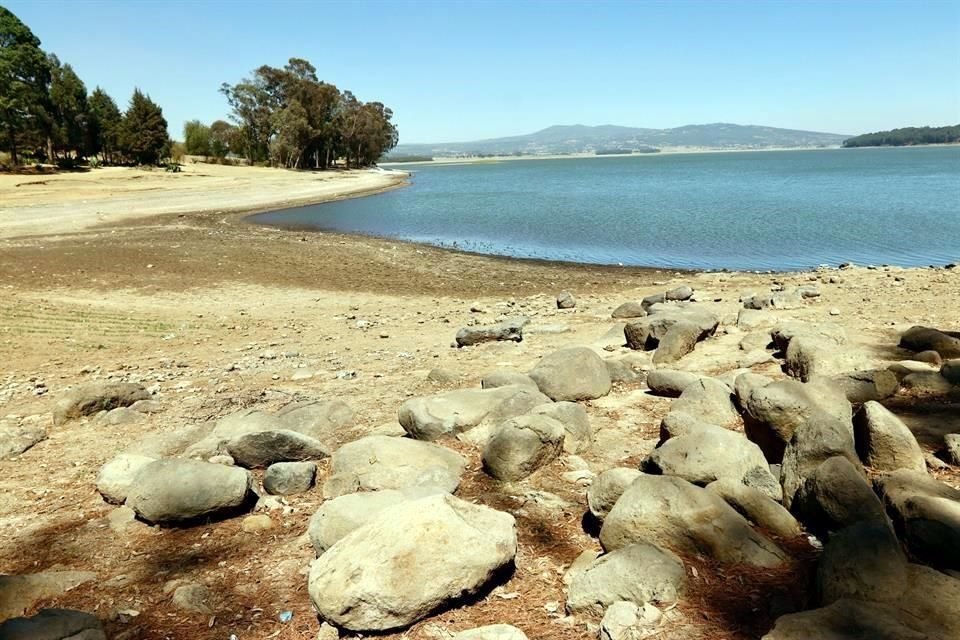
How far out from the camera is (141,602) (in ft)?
14.7

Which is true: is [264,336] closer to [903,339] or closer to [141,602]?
[141,602]

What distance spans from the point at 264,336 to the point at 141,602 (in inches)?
375

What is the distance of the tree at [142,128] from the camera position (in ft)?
262

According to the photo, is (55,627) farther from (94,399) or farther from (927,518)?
(94,399)

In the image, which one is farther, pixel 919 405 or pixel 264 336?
pixel 264 336

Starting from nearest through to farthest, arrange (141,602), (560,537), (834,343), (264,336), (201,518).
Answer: (141,602) < (560,537) < (201,518) < (834,343) < (264,336)

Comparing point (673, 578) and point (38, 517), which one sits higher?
point (673, 578)

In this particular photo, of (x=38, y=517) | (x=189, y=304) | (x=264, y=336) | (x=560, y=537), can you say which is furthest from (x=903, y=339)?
(x=189, y=304)

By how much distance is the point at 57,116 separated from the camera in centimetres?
7362

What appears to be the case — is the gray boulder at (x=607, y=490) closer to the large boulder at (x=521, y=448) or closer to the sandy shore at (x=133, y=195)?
the large boulder at (x=521, y=448)

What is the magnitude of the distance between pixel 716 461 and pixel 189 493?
4252 mm

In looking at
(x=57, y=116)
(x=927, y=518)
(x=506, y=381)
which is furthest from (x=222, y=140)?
(x=927, y=518)

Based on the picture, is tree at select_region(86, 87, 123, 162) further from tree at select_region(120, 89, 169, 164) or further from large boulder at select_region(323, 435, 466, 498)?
large boulder at select_region(323, 435, 466, 498)

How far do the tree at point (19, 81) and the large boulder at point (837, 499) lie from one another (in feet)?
236
